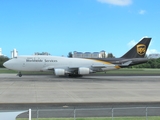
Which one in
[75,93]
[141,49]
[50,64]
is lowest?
[75,93]

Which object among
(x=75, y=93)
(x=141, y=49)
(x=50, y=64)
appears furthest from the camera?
(x=141, y=49)

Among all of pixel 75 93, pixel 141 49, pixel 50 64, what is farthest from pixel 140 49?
pixel 75 93

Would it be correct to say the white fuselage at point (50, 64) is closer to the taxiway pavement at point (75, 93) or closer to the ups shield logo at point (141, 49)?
the ups shield logo at point (141, 49)

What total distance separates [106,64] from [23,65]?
49.6 feet

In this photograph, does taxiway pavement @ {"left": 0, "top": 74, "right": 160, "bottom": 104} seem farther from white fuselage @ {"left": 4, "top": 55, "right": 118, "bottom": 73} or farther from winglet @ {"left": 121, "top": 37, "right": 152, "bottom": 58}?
winglet @ {"left": 121, "top": 37, "right": 152, "bottom": 58}

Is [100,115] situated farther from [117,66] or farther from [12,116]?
[117,66]

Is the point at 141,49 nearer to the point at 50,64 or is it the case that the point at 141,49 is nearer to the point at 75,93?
the point at 50,64

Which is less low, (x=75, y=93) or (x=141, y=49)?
(x=141, y=49)

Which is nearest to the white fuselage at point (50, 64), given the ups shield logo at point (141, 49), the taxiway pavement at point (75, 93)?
the ups shield logo at point (141, 49)

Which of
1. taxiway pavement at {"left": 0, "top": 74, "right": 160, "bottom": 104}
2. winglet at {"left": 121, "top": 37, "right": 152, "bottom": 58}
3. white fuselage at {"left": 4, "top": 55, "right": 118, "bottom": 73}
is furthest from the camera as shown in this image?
winglet at {"left": 121, "top": 37, "right": 152, "bottom": 58}

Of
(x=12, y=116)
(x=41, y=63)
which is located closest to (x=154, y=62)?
(x=41, y=63)

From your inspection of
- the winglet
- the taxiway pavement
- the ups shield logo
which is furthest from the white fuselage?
the taxiway pavement

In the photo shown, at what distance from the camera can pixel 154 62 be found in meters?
126

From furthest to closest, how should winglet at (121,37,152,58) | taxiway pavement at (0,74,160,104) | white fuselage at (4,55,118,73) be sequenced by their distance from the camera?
1. winglet at (121,37,152,58)
2. white fuselage at (4,55,118,73)
3. taxiway pavement at (0,74,160,104)
